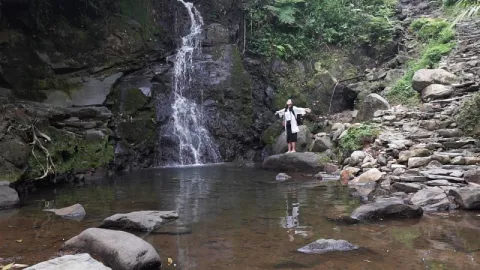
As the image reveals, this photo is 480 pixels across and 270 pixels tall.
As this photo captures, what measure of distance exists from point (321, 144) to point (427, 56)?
5689 millimetres

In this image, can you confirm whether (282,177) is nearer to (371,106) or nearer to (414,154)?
(414,154)

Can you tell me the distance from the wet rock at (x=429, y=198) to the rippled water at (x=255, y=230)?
399 millimetres

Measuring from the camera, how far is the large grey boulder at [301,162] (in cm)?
1181

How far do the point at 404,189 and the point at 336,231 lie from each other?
2.83 metres

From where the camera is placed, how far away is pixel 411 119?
12.1m

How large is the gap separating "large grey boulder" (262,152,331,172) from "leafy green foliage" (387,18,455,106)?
3.96m

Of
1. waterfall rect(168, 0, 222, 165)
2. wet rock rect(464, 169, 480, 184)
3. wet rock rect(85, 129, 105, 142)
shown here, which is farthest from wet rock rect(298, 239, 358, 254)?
waterfall rect(168, 0, 222, 165)

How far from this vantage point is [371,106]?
45.6 ft

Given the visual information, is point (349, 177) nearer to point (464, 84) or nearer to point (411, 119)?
point (411, 119)

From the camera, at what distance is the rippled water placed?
14.5 ft

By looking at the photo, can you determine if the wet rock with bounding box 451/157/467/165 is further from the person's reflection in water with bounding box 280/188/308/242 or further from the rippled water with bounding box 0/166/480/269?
the person's reflection in water with bounding box 280/188/308/242

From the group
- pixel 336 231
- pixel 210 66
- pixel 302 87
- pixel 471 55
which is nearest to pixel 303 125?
pixel 302 87

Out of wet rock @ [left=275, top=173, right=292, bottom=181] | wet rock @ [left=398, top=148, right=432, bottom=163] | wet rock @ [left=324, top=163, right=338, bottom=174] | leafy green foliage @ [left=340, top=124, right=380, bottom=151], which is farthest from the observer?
leafy green foliage @ [left=340, top=124, right=380, bottom=151]

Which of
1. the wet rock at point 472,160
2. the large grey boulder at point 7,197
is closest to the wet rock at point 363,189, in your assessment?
the wet rock at point 472,160
